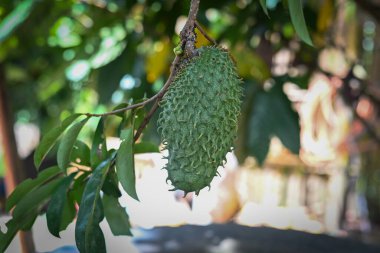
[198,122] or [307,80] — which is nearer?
[198,122]

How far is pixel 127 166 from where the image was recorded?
92 cm

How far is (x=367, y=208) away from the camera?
710 centimetres

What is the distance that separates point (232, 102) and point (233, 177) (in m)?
2.18

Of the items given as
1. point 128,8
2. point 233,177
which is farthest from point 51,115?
point 128,8

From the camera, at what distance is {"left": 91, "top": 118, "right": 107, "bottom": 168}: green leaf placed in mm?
1102

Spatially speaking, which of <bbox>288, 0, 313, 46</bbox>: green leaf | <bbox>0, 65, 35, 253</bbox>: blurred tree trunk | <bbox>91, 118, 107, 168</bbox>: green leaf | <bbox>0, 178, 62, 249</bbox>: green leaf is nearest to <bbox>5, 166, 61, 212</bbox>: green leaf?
<bbox>0, 178, 62, 249</bbox>: green leaf

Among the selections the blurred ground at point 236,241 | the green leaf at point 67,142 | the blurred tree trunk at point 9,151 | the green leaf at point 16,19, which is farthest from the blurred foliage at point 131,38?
the green leaf at point 67,142

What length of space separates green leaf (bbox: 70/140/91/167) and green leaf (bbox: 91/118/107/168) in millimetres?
44

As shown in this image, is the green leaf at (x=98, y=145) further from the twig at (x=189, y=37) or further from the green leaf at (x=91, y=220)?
the twig at (x=189, y=37)

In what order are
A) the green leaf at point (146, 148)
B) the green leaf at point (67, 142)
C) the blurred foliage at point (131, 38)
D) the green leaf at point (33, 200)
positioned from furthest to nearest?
the blurred foliage at point (131, 38), the green leaf at point (146, 148), the green leaf at point (33, 200), the green leaf at point (67, 142)

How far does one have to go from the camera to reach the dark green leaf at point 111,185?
3.48ft

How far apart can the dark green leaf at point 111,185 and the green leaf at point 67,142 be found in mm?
87

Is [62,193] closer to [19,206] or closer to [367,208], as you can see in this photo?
[19,206]

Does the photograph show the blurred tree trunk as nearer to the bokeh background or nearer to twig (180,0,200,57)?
the bokeh background
